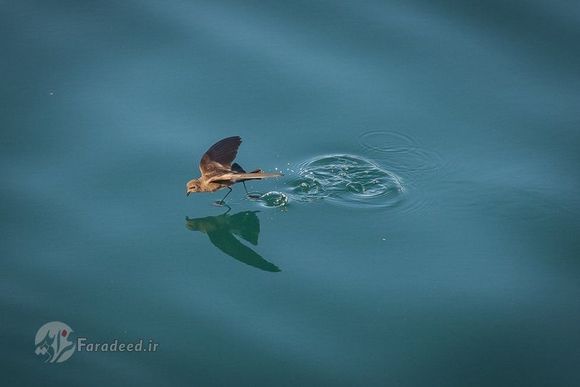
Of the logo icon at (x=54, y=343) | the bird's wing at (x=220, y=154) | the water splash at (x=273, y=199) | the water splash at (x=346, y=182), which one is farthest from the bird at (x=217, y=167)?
the logo icon at (x=54, y=343)

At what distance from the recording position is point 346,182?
1014cm

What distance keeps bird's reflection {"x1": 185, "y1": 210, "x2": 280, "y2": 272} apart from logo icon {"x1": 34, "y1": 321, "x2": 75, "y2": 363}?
1985 mm

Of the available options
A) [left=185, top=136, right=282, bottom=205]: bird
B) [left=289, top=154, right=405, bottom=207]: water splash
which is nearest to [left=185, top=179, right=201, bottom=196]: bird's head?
[left=185, top=136, right=282, bottom=205]: bird

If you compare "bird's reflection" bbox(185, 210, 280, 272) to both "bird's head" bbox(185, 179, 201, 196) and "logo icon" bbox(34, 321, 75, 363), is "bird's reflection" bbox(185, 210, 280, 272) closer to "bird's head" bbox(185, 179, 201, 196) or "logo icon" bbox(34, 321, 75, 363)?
"bird's head" bbox(185, 179, 201, 196)

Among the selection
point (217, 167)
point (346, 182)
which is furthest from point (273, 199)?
point (346, 182)

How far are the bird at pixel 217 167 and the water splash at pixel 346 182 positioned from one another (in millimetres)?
532

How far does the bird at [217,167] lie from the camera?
979 centimetres

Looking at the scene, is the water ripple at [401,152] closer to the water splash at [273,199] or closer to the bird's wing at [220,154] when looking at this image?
the water splash at [273,199]

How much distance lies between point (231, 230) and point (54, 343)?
8.11 ft

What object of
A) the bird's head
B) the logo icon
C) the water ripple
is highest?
the water ripple

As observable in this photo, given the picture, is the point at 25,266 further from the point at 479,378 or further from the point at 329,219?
the point at 479,378

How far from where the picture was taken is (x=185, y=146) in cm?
1051

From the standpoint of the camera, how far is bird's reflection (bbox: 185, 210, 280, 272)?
9555mm

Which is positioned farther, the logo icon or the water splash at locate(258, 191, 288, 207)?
the water splash at locate(258, 191, 288, 207)
